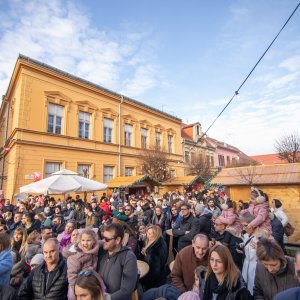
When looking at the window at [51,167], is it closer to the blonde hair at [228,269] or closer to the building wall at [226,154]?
the blonde hair at [228,269]

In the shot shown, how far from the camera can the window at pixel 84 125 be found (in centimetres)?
2028

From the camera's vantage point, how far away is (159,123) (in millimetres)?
28594

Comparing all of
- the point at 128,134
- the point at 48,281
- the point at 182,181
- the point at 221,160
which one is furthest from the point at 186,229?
the point at 221,160

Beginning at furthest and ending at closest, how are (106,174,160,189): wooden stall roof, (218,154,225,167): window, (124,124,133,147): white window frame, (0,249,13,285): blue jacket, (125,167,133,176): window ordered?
(218,154,225,167): window, (124,124,133,147): white window frame, (125,167,133,176): window, (106,174,160,189): wooden stall roof, (0,249,13,285): blue jacket

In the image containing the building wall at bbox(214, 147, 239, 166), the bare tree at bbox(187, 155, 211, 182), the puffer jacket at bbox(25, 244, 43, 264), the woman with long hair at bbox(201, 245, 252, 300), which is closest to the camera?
the woman with long hair at bbox(201, 245, 252, 300)

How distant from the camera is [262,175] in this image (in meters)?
9.77

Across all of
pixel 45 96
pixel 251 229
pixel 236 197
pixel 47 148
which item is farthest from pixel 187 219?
pixel 45 96

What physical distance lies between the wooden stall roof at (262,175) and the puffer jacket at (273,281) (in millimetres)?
6992

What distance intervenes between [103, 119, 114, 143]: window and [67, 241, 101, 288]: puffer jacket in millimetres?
19689

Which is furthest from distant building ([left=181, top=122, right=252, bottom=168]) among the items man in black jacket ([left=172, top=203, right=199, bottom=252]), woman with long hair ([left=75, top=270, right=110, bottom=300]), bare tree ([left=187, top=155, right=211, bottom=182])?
woman with long hair ([left=75, top=270, right=110, bottom=300])

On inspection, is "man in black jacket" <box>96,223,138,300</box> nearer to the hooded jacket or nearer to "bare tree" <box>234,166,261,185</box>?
the hooded jacket

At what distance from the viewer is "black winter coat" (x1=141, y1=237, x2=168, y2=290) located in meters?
3.88

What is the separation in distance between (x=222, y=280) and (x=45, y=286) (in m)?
2.09

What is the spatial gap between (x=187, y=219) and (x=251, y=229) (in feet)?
5.78
